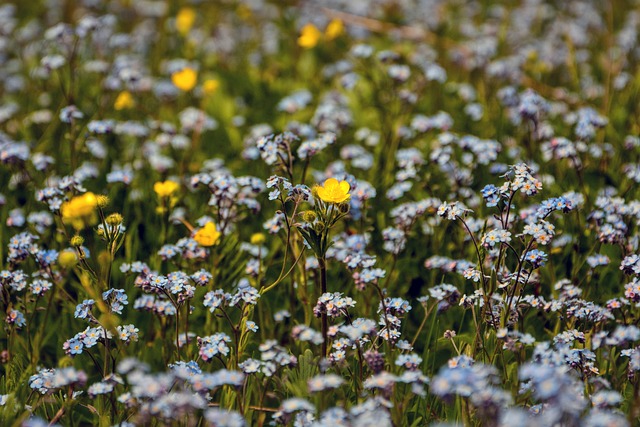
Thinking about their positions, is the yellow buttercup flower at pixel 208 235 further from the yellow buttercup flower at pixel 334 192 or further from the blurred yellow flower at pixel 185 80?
the blurred yellow flower at pixel 185 80

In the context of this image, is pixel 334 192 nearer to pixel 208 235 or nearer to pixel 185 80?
pixel 208 235

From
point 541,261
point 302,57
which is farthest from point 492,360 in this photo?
point 302,57

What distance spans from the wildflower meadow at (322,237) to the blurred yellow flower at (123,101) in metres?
0.04

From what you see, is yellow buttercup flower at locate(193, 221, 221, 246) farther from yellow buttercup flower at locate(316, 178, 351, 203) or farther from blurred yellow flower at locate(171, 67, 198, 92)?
blurred yellow flower at locate(171, 67, 198, 92)

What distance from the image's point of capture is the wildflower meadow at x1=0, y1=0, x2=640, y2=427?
258 centimetres

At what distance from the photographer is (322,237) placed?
9.74 ft

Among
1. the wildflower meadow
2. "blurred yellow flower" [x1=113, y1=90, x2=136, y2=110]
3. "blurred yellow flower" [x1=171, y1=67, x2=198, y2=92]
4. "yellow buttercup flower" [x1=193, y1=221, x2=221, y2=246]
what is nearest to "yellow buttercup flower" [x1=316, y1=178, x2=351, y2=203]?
the wildflower meadow

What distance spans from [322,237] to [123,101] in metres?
2.68

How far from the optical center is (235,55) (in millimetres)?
6852

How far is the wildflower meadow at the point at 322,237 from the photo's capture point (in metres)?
2.58

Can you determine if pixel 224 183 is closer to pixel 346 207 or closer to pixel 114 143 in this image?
pixel 346 207

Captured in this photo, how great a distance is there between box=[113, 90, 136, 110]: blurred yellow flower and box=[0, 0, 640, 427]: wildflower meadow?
4 cm

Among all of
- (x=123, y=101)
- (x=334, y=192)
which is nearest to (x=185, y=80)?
(x=123, y=101)

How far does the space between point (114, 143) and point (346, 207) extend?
2462 millimetres
